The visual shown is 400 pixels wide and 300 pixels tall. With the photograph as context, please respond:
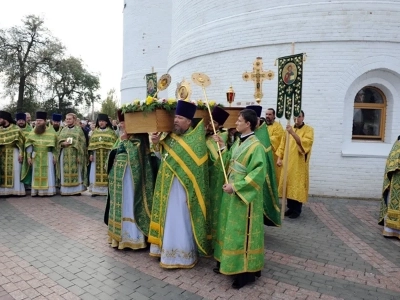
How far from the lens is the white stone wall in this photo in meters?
19.2

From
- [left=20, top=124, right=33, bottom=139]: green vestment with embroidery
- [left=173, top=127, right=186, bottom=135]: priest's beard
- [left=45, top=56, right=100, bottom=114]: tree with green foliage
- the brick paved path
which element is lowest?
the brick paved path

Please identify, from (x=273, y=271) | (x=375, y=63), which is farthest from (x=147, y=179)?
(x=375, y=63)

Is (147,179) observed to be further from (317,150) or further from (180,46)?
(180,46)

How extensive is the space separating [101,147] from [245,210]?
19.8 feet

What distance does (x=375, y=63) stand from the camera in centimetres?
853

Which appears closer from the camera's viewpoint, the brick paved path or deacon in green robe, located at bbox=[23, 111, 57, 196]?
the brick paved path

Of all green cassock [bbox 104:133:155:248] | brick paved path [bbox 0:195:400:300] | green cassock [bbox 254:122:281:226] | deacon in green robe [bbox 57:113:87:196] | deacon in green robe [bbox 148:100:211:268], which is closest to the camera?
brick paved path [bbox 0:195:400:300]

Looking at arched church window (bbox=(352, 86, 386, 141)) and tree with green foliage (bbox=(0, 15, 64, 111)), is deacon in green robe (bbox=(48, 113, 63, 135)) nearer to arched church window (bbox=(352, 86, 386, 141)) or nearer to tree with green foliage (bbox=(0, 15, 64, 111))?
arched church window (bbox=(352, 86, 386, 141))

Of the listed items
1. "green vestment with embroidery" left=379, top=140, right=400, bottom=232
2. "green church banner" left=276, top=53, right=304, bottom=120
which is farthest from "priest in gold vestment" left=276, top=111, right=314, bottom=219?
"green vestment with embroidery" left=379, top=140, right=400, bottom=232

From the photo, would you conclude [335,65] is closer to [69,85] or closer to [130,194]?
[130,194]

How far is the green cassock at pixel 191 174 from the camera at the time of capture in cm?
441

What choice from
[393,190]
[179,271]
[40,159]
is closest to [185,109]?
[179,271]

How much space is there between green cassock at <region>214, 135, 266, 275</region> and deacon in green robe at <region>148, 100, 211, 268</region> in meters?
0.59

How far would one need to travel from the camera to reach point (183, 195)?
4434 mm
